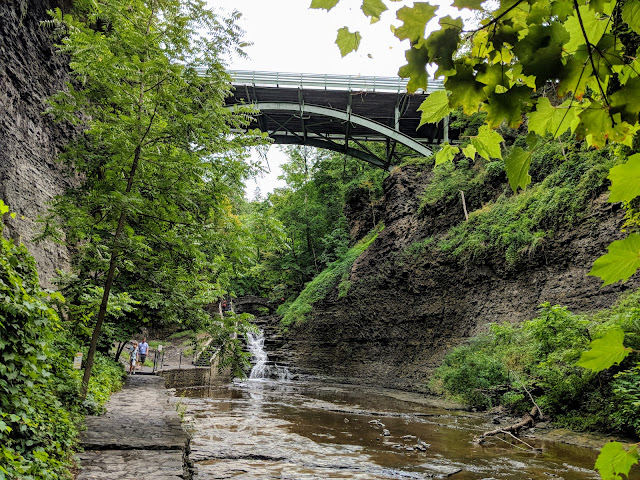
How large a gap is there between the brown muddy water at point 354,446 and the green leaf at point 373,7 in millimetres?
5030

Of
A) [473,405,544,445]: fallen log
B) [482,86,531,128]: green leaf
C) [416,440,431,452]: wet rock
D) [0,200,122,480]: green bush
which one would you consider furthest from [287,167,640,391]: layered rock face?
[0,200,122,480]: green bush

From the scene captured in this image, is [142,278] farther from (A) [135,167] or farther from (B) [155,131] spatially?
(B) [155,131]

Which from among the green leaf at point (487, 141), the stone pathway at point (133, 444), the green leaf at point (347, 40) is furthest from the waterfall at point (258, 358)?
the green leaf at point (347, 40)

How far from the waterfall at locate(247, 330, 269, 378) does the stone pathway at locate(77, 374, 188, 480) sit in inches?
408

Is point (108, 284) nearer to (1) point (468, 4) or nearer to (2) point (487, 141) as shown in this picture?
(2) point (487, 141)

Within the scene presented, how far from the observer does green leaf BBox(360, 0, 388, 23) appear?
1073 mm

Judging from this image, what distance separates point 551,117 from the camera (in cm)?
111

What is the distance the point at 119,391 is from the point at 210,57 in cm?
731

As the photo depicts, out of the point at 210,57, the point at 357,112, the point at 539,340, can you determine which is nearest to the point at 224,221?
the point at 210,57

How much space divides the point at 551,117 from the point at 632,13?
10.7 inches

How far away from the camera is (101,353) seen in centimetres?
1045

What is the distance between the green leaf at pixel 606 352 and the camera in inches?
31.5

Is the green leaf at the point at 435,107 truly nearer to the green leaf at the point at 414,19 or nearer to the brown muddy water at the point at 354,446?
the green leaf at the point at 414,19

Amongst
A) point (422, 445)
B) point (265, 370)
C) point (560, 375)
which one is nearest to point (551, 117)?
point (422, 445)
